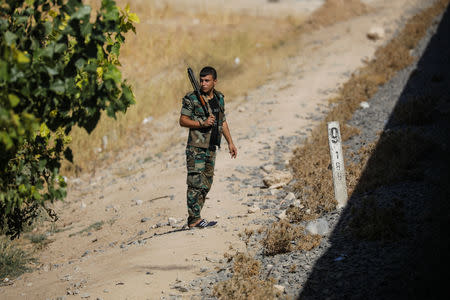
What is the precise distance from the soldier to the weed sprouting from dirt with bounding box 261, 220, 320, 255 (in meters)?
1.03

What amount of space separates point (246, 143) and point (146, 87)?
214 inches

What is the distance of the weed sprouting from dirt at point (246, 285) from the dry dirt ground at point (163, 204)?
1.16ft

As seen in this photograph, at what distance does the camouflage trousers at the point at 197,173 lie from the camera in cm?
632

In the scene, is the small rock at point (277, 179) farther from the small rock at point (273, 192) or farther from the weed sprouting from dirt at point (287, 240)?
the weed sprouting from dirt at point (287, 240)

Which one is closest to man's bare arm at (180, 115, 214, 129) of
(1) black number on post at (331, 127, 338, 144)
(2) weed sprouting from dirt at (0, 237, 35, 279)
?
(1) black number on post at (331, 127, 338, 144)

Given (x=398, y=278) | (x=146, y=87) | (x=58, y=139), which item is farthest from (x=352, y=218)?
(x=146, y=87)

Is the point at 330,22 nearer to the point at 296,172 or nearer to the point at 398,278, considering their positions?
the point at 296,172

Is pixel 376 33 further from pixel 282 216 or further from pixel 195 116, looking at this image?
pixel 195 116

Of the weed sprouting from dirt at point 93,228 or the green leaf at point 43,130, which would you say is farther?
the weed sprouting from dirt at point 93,228

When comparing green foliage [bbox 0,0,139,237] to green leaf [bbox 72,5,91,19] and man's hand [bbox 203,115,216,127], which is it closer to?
green leaf [bbox 72,5,91,19]

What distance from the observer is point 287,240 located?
5977 millimetres

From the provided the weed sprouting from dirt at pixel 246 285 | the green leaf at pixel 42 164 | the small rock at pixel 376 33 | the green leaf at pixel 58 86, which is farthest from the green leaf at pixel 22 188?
the small rock at pixel 376 33

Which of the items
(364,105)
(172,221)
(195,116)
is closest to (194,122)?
(195,116)

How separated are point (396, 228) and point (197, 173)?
246cm
